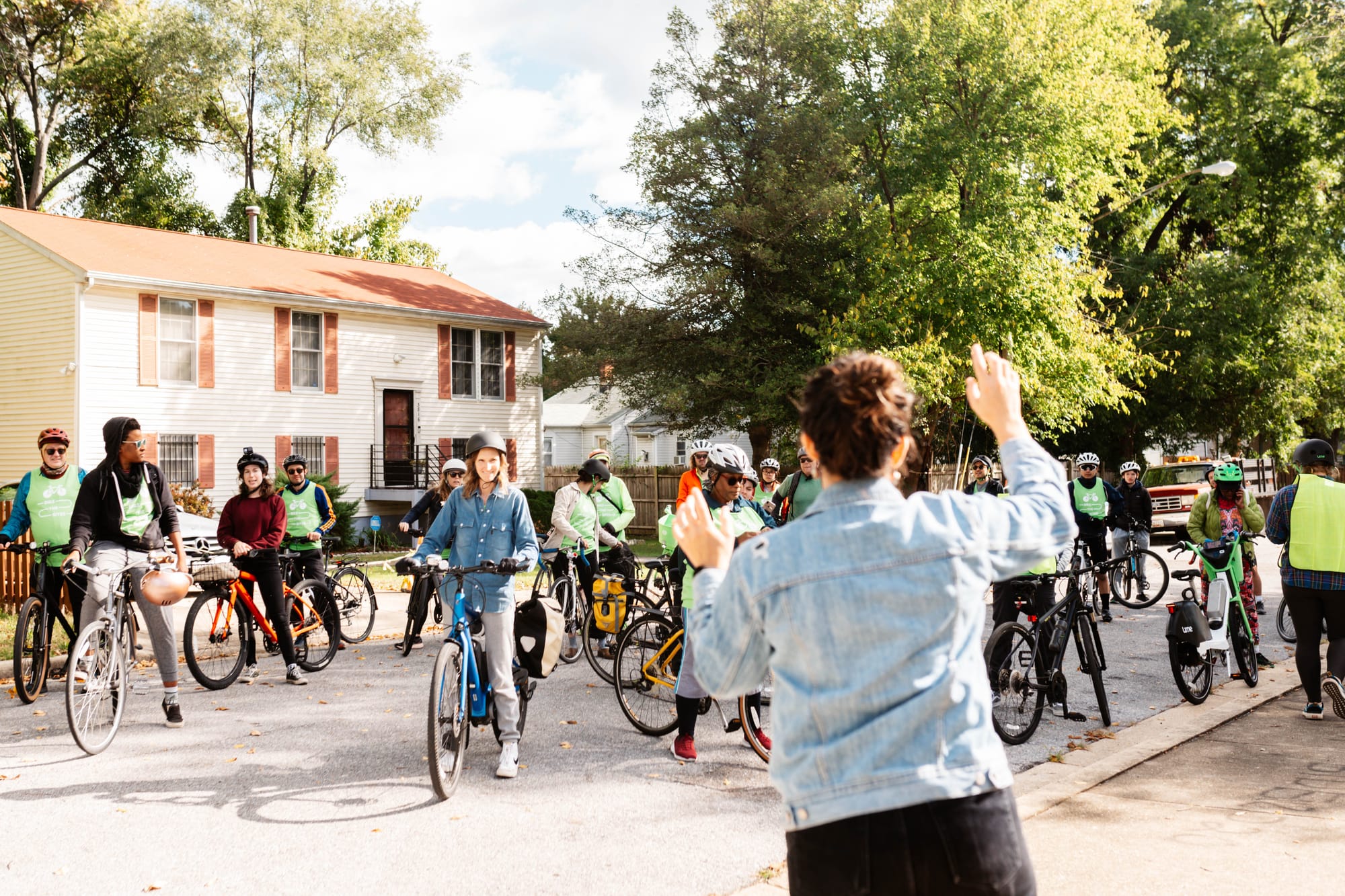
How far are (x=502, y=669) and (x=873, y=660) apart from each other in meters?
4.39

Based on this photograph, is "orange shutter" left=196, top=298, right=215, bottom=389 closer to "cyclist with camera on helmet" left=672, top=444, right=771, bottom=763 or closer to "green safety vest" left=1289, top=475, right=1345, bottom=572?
"cyclist with camera on helmet" left=672, top=444, right=771, bottom=763

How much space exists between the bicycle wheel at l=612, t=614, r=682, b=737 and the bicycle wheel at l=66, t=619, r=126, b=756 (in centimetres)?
319

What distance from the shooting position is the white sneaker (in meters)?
6.18

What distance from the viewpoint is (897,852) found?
2168 mm

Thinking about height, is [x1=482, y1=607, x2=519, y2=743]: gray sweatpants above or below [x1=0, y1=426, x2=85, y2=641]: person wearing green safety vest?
below

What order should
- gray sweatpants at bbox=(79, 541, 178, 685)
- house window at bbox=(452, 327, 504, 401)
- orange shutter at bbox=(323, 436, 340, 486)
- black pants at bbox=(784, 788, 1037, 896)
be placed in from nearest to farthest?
1. black pants at bbox=(784, 788, 1037, 896)
2. gray sweatpants at bbox=(79, 541, 178, 685)
3. orange shutter at bbox=(323, 436, 340, 486)
4. house window at bbox=(452, 327, 504, 401)

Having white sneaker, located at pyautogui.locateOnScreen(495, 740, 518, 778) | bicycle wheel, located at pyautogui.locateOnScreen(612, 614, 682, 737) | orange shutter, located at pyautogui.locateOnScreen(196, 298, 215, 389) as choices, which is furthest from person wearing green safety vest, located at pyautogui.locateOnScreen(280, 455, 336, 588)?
orange shutter, located at pyautogui.locateOnScreen(196, 298, 215, 389)

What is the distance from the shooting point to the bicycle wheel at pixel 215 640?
8695 mm

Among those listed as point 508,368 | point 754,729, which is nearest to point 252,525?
point 754,729

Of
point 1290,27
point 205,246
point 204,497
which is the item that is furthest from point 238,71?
point 1290,27

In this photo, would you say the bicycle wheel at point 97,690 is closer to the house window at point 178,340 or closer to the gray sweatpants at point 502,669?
the gray sweatpants at point 502,669

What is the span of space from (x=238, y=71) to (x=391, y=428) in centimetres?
1587

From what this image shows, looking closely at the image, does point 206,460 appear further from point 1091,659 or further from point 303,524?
point 1091,659

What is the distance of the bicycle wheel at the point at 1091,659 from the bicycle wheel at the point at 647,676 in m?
2.73
